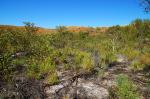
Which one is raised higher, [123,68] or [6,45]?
[6,45]

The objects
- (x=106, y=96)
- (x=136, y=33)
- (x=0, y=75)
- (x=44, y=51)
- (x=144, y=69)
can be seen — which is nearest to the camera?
(x=106, y=96)

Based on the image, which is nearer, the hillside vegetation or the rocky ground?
the hillside vegetation

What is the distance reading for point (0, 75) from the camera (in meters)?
11.9

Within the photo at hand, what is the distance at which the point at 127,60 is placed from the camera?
19.0 meters

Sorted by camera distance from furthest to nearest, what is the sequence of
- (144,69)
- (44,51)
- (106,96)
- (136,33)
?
(136,33) < (44,51) < (144,69) < (106,96)

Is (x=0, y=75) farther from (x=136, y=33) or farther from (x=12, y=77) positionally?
(x=136, y=33)

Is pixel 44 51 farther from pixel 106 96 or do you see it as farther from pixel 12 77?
pixel 106 96

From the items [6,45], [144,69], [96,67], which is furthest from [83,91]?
[6,45]

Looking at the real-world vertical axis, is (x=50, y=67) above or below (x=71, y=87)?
above

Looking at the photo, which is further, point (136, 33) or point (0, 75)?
point (136, 33)

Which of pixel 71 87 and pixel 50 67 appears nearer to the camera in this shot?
pixel 71 87

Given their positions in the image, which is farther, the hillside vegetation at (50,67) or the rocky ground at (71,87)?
the rocky ground at (71,87)

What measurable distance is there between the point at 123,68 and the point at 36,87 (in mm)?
6562

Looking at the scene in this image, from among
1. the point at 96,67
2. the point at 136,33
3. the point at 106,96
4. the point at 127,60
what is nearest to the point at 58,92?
the point at 106,96
